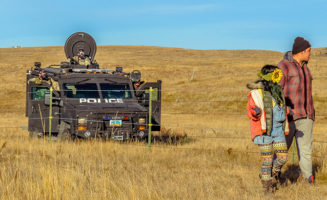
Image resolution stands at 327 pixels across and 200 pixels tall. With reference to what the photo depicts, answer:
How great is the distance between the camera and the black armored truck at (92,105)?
1265 cm

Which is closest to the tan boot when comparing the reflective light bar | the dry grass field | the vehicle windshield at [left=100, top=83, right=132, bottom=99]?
the dry grass field

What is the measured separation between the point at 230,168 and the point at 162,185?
2.29 metres

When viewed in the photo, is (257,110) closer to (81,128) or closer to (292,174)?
(292,174)

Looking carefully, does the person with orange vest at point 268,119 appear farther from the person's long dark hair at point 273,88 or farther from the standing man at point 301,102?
the standing man at point 301,102

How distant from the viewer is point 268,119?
7.34 m

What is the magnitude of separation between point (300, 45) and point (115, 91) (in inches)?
257

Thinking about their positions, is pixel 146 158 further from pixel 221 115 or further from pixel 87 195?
pixel 221 115

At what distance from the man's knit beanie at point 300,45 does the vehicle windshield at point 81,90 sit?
6290 mm

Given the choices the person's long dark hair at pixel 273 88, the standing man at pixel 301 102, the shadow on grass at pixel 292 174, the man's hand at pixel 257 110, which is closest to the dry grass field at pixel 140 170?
the shadow on grass at pixel 292 174

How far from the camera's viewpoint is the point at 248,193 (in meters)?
7.47

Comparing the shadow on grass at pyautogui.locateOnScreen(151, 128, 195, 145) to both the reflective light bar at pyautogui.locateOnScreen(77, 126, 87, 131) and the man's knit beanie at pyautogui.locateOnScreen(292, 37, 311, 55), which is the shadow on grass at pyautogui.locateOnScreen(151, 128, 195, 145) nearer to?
the reflective light bar at pyautogui.locateOnScreen(77, 126, 87, 131)

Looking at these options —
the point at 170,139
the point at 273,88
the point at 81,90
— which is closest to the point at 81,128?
Result: the point at 81,90

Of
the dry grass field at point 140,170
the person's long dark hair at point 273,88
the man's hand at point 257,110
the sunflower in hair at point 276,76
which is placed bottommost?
the dry grass field at point 140,170

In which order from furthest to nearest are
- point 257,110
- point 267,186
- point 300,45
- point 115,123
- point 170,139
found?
point 170,139, point 115,123, point 300,45, point 267,186, point 257,110
